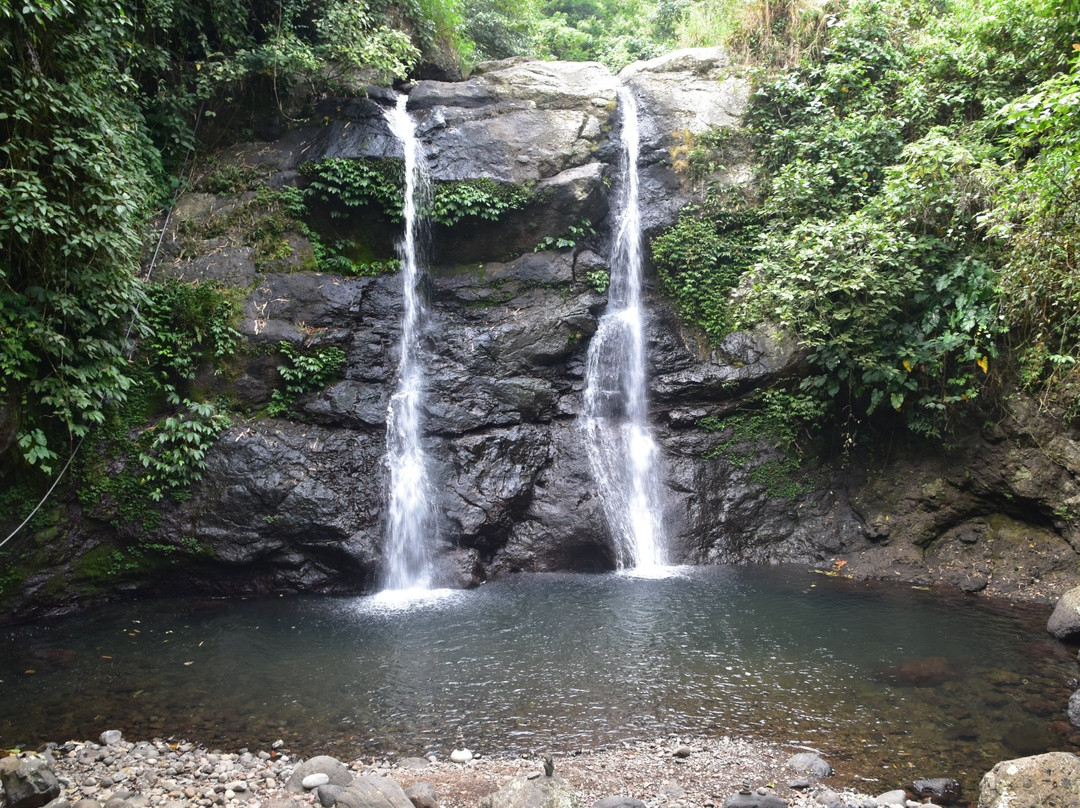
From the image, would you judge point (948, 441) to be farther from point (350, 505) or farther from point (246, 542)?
point (246, 542)

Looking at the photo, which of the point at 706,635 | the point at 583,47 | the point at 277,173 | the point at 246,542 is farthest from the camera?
the point at 583,47

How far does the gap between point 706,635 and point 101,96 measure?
9.27 meters

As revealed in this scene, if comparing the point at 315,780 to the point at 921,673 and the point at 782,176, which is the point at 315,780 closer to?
the point at 921,673

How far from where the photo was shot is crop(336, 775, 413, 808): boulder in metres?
3.87

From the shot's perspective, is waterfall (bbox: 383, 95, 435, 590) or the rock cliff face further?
waterfall (bbox: 383, 95, 435, 590)

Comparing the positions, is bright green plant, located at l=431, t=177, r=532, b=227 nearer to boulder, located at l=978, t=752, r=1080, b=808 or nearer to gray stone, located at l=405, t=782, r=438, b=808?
gray stone, located at l=405, t=782, r=438, b=808

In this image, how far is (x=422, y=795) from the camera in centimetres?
406

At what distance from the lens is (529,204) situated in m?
11.5

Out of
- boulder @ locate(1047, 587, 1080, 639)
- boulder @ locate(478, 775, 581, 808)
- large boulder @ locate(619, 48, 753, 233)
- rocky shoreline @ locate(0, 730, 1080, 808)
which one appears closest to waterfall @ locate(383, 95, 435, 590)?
large boulder @ locate(619, 48, 753, 233)

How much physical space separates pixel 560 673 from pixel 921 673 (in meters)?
3.25

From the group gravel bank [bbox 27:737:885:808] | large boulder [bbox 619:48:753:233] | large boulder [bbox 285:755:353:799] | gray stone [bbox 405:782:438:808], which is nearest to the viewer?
gray stone [bbox 405:782:438:808]

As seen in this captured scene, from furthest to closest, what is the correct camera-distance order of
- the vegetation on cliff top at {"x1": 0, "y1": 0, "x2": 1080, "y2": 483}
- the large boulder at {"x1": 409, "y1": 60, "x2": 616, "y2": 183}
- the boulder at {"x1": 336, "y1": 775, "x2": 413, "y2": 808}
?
the large boulder at {"x1": 409, "y1": 60, "x2": 616, "y2": 183}, the vegetation on cliff top at {"x1": 0, "y1": 0, "x2": 1080, "y2": 483}, the boulder at {"x1": 336, "y1": 775, "x2": 413, "y2": 808}

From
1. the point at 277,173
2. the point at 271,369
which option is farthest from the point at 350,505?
the point at 277,173

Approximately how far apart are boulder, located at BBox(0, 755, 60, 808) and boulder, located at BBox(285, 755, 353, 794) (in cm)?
137
